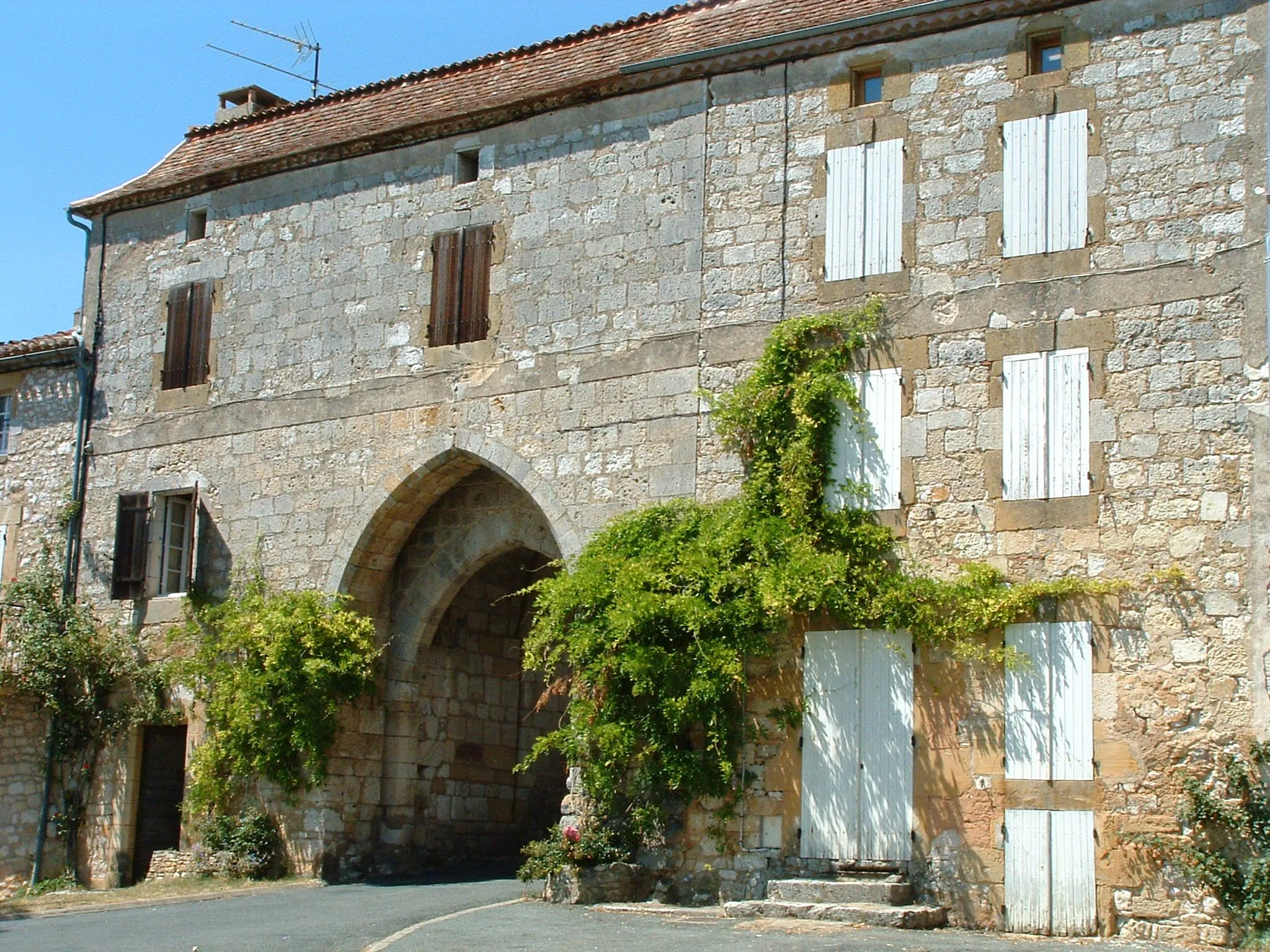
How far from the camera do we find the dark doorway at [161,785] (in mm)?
15938

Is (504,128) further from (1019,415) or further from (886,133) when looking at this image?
(1019,415)

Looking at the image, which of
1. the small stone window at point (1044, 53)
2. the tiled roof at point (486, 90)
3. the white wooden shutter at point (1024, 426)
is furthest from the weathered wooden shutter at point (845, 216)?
the white wooden shutter at point (1024, 426)

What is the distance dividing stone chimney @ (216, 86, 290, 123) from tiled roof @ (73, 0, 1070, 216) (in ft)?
3.18

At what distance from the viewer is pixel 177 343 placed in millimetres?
16438

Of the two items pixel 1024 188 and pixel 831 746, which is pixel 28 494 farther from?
pixel 1024 188

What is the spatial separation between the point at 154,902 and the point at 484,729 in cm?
370

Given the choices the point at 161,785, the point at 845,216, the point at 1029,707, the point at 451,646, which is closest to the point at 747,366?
the point at 845,216

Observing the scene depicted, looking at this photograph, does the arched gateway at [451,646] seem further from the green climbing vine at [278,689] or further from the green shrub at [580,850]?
the green shrub at [580,850]

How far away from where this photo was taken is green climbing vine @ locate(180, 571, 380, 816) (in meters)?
14.5

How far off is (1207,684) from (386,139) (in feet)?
28.6

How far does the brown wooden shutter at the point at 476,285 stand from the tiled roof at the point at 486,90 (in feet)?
3.48

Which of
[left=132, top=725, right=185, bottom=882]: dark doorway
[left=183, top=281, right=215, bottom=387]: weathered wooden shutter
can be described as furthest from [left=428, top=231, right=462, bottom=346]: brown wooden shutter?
[left=132, top=725, right=185, bottom=882]: dark doorway

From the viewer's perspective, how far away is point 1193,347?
446 inches

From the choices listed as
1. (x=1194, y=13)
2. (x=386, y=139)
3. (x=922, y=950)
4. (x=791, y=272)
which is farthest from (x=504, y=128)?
(x=922, y=950)
